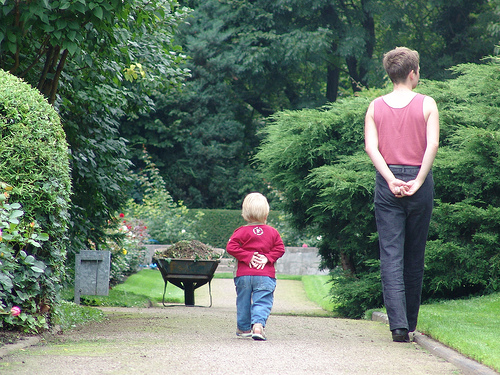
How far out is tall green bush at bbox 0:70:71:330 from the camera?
446cm

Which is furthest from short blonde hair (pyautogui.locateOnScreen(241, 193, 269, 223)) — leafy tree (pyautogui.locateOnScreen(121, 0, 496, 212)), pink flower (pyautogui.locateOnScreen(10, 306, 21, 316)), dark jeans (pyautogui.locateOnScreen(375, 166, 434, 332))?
leafy tree (pyautogui.locateOnScreen(121, 0, 496, 212))

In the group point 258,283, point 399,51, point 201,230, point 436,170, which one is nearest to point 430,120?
point 399,51

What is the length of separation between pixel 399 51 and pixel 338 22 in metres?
21.3

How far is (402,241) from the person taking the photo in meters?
4.72

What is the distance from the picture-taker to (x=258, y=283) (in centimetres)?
522

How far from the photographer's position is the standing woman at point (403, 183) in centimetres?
462

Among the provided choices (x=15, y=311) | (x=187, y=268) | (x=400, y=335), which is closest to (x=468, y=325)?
(x=400, y=335)

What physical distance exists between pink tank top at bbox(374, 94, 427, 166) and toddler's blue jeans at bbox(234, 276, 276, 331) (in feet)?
4.78

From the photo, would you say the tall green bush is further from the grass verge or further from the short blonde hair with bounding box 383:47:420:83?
the grass verge

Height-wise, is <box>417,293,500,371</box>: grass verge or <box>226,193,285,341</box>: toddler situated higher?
<box>226,193,285,341</box>: toddler

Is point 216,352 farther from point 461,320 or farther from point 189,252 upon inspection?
point 189,252

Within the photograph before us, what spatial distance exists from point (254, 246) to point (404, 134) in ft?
5.06

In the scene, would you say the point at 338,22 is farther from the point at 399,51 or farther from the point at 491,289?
the point at 399,51

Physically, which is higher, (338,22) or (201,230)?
(338,22)
